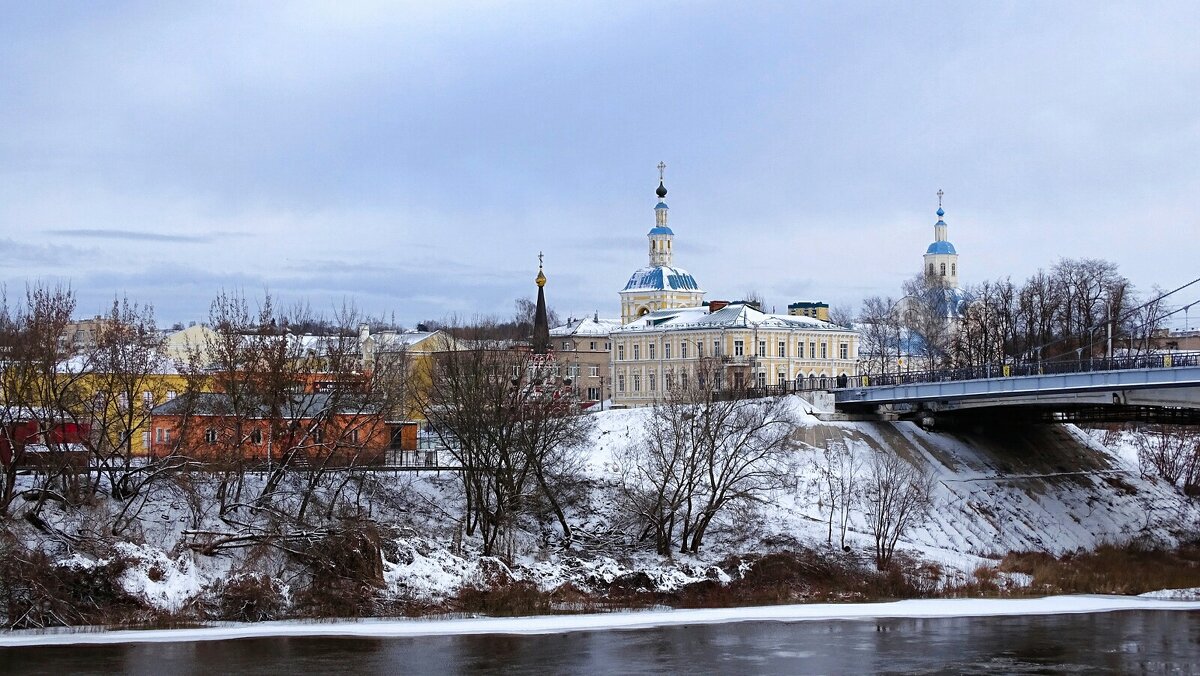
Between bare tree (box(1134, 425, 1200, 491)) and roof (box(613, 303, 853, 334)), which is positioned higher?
roof (box(613, 303, 853, 334))

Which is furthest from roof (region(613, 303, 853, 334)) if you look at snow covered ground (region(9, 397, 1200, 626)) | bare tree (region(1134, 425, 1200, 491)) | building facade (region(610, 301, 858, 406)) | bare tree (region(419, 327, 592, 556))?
bare tree (region(419, 327, 592, 556))

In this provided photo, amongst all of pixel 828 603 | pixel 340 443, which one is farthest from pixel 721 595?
pixel 340 443

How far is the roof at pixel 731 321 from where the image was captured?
103625 mm

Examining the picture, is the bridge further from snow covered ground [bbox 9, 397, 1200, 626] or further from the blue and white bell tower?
the blue and white bell tower

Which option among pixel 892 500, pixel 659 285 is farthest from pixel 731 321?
pixel 892 500

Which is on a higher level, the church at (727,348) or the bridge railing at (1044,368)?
the church at (727,348)

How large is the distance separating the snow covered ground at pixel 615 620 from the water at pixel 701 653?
37.9 inches

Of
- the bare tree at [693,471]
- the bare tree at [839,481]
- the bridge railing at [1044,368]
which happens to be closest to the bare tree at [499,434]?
the bare tree at [693,471]

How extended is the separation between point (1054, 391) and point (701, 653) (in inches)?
1241

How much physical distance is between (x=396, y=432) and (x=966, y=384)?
2717cm

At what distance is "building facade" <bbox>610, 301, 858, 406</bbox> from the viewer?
103 metres

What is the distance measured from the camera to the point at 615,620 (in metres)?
41.9

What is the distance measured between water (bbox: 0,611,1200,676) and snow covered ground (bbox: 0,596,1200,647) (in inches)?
37.9

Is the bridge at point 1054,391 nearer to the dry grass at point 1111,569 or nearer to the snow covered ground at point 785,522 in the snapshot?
the snow covered ground at point 785,522
